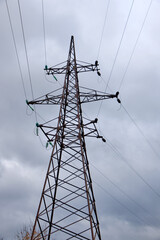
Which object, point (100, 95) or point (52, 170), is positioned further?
point (100, 95)

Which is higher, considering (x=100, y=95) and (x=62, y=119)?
(x=100, y=95)

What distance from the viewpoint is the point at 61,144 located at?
14.0 m

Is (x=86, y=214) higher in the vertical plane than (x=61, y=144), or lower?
lower

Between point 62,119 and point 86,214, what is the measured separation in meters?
5.75

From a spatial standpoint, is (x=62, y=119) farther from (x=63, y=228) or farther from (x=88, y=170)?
(x=63, y=228)

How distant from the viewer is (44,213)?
11.7 metres

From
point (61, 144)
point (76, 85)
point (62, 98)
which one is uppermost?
point (76, 85)

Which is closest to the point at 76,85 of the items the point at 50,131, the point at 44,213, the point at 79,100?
the point at 79,100

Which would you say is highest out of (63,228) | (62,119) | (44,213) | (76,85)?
(76,85)

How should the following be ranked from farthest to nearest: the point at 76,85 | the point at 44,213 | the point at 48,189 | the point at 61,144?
1. the point at 76,85
2. the point at 61,144
3. the point at 48,189
4. the point at 44,213

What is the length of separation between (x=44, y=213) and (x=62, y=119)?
5337 millimetres

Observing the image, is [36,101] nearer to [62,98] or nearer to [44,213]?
[62,98]

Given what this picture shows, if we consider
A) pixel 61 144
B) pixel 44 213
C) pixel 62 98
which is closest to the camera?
pixel 44 213

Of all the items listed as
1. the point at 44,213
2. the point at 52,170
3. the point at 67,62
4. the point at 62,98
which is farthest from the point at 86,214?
the point at 67,62
